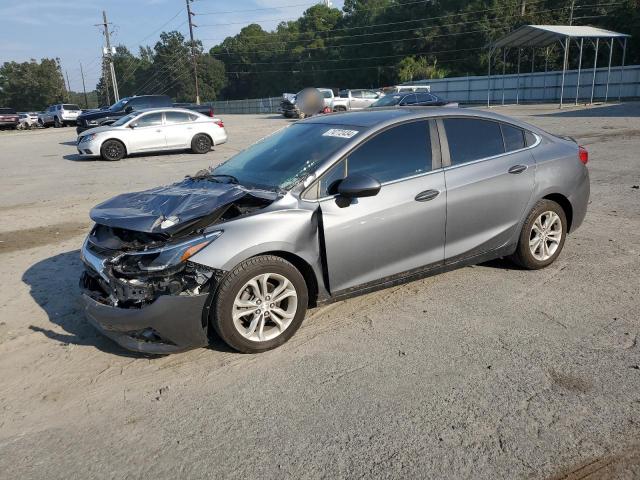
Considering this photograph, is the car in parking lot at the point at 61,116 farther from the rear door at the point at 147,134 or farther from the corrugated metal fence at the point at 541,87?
the corrugated metal fence at the point at 541,87

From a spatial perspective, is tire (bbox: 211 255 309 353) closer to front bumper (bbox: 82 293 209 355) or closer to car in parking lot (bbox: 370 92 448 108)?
front bumper (bbox: 82 293 209 355)

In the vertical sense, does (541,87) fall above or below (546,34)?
below

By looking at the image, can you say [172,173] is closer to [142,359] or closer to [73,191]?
[73,191]

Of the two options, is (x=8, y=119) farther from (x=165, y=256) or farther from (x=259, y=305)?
(x=259, y=305)

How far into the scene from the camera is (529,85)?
4016 cm

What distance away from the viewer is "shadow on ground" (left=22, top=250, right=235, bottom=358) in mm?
4148

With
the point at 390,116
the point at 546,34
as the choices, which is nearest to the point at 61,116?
the point at 546,34

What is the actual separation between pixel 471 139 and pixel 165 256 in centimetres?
287

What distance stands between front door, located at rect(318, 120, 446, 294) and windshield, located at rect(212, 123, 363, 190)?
0.23 metres

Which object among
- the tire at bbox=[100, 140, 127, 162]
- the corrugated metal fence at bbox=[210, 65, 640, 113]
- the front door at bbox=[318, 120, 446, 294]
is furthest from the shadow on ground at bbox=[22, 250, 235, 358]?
the corrugated metal fence at bbox=[210, 65, 640, 113]

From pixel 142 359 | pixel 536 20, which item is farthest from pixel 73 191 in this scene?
pixel 536 20

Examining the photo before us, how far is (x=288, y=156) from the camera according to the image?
15.0 feet

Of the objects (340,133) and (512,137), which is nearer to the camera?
(340,133)

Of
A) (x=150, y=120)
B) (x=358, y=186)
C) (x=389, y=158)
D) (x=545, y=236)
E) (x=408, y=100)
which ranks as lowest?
(x=545, y=236)
